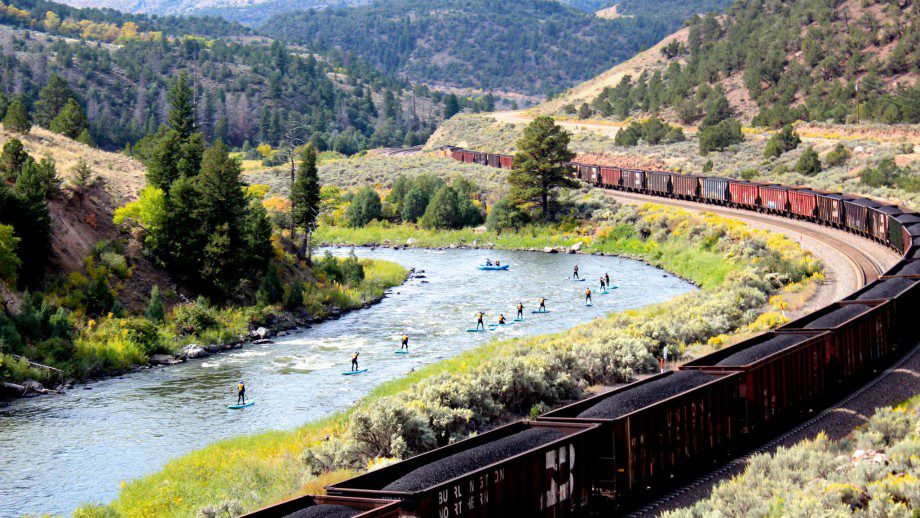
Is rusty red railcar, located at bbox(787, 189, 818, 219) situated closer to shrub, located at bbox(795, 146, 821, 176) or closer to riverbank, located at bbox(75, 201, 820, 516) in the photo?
riverbank, located at bbox(75, 201, 820, 516)

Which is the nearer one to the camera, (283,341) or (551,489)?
(551,489)

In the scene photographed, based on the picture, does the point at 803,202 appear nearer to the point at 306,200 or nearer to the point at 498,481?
the point at 306,200

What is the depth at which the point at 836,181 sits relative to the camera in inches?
3408

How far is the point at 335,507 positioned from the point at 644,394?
332 inches

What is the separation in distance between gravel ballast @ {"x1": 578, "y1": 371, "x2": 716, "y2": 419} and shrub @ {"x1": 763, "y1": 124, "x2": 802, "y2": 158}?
85378mm

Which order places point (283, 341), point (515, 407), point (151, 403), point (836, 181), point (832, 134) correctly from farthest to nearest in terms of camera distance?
1. point (832, 134)
2. point (836, 181)
3. point (283, 341)
4. point (151, 403)
5. point (515, 407)

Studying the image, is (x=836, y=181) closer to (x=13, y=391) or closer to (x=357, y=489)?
(x=13, y=391)

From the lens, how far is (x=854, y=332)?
28094 mm

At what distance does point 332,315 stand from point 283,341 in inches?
309

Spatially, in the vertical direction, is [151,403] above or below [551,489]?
below

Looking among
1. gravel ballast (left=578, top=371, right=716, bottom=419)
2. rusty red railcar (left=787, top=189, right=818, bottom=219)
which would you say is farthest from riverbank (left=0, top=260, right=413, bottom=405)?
rusty red railcar (left=787, top=189, right=818, bottom=219)

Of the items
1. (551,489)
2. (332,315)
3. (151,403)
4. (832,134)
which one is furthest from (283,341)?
(832,134)

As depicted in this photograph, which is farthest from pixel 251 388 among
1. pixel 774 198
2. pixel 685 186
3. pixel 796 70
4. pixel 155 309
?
pixel 796 70

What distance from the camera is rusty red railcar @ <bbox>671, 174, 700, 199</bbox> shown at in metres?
88.4
